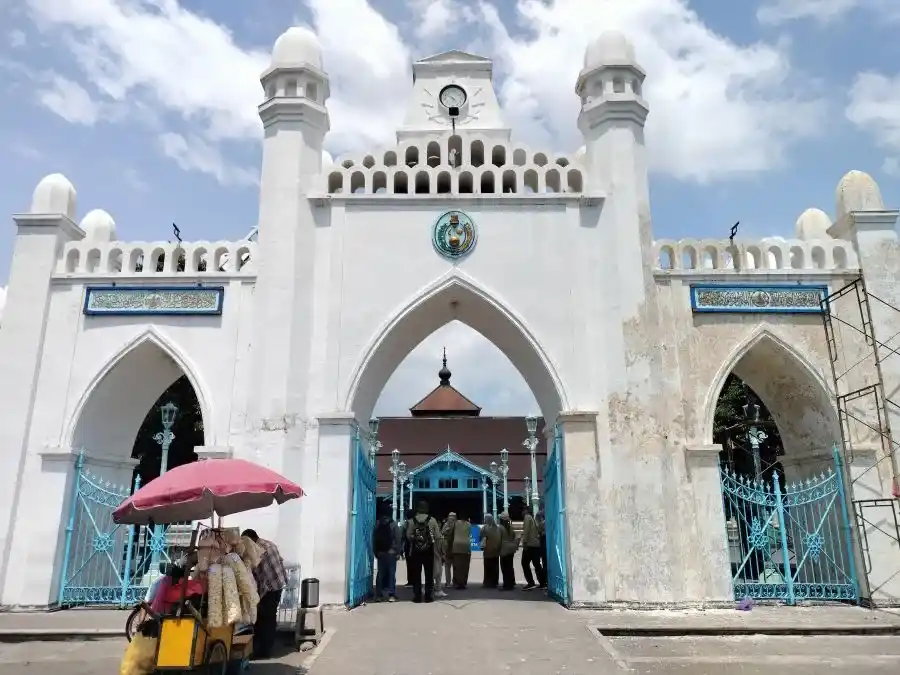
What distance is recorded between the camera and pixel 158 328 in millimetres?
9938

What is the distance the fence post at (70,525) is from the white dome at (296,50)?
239 inches

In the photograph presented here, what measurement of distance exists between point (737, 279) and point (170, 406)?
30.2 ft

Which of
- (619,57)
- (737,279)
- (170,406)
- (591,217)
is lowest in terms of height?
(170,406)

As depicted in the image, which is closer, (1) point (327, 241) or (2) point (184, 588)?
(2) point (184, 588)

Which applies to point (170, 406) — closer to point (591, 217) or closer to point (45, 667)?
point (45, 667)

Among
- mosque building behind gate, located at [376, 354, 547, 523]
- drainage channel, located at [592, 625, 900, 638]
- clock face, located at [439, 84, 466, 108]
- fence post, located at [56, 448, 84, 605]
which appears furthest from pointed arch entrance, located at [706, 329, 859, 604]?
mosque building behind gate, located at [376, 354, 547, 523]

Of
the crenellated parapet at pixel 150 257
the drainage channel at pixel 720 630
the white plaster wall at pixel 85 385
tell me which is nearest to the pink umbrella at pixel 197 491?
the white plaster wall at pixel 85 385

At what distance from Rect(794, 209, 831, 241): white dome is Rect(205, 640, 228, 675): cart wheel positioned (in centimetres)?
984

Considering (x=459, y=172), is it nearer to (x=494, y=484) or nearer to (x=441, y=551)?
(x=441, y=551)

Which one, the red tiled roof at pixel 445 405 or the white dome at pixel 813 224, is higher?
the red tiled roof at pixel 445 405

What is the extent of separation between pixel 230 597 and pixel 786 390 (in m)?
8.50

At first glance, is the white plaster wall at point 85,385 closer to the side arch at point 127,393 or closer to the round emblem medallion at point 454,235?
the side arch at point 127,393

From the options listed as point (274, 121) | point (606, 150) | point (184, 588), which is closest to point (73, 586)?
point (184, 588)

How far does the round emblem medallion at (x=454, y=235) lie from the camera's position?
1009 centimetres
